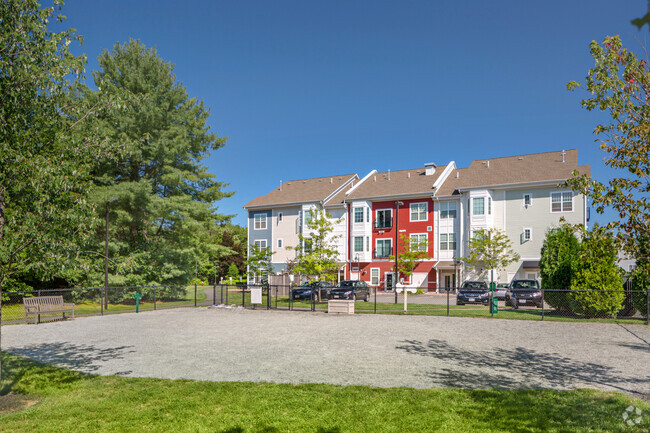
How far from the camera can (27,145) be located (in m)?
7.34

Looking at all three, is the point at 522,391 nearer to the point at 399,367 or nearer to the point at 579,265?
the point at 399,367

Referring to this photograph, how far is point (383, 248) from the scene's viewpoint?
1861 inches

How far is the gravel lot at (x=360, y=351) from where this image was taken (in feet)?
29.7

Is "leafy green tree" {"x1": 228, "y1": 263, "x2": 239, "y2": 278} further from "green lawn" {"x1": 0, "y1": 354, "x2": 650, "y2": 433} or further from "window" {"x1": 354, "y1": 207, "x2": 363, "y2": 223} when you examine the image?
"green lawn" {"x1": 0, "y1": 354, "x2": 650, "y2": 433}

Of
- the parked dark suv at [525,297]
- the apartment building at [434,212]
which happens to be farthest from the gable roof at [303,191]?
the parked dark suv at [525,297]

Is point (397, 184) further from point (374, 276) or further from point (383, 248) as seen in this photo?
point (374, 276)

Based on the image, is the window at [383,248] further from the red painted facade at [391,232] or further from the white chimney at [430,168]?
the white chimney at [430,168]

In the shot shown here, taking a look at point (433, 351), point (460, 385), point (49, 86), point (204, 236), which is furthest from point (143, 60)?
point (460, 385)

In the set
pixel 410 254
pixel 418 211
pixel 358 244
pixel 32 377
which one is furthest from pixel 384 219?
pixel 32 377

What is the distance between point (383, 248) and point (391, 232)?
75.3 inches

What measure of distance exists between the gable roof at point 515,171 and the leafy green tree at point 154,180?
23770 mm

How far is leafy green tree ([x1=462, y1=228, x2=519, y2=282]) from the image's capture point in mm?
38906

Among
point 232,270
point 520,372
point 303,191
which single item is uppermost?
point 303,191

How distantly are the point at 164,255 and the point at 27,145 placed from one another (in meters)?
A: 27.5
